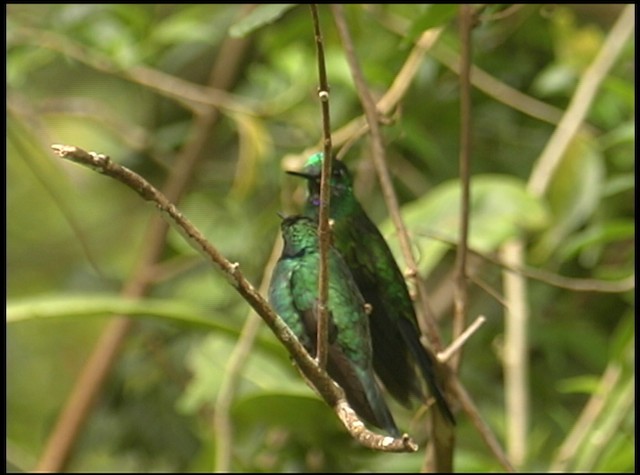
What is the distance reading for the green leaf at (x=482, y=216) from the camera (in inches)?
81.7

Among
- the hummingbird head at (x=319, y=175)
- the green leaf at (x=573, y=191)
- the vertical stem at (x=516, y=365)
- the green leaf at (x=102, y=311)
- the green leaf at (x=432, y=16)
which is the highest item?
the green leaf at (x=432, y=16)

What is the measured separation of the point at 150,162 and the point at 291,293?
1.84 meters

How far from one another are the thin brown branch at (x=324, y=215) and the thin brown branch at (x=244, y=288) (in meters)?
0.02

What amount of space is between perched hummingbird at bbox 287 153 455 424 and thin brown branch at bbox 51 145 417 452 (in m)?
0.19

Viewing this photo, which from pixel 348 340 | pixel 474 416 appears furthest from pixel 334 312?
pixel 474 416

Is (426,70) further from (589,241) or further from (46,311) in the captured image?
(46,311)

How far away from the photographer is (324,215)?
0.95 metres

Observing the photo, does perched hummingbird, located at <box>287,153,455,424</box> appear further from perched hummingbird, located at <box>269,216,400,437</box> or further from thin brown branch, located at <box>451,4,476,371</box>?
thin brown branch, located at <box>451,4,476,371</box>

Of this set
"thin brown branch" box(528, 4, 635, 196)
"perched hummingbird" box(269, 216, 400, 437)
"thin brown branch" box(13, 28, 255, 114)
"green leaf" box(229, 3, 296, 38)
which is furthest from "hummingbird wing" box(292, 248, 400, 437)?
"thin brown branch" box(13, 28, 255, 114)

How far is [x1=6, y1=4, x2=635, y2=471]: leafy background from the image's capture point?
2107 millimetres

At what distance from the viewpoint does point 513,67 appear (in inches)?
104

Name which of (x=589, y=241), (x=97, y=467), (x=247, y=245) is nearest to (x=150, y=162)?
(x=247, y=245)

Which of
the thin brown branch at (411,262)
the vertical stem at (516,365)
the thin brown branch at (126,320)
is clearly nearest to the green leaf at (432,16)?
the thin brown branch at (411,262)

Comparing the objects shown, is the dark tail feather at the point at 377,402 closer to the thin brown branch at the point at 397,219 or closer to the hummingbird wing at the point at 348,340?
the hummingbird wing at the point at 348,340
